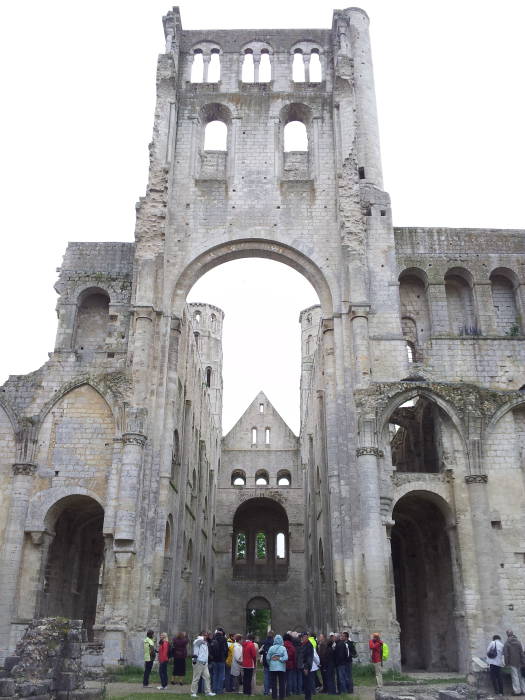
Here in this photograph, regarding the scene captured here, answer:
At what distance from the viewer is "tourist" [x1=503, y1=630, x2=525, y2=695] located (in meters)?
11.4

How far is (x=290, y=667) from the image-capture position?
37.1 ft

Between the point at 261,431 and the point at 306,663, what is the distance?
27.5m

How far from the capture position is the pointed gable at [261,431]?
37875mm

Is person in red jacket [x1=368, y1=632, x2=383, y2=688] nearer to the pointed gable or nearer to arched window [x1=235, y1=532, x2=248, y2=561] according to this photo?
the pointed gable

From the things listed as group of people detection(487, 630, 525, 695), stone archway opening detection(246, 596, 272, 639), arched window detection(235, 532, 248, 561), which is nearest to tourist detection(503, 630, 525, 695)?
group of people detection(487, 630, 525, 695)

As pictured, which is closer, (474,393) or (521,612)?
(521,612)

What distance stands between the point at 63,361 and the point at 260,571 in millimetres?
21620

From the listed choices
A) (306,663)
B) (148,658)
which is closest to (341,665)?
(306,663)

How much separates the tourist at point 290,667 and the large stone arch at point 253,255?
34.0 feet

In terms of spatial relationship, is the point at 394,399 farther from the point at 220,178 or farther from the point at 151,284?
the point at 220,178

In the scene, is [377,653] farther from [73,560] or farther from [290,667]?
→ [73,560]

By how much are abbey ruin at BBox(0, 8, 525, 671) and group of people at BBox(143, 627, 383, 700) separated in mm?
3235

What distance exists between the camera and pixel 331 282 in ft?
64.3

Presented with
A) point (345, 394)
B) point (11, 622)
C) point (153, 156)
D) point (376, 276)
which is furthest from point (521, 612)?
point (153, 156)
